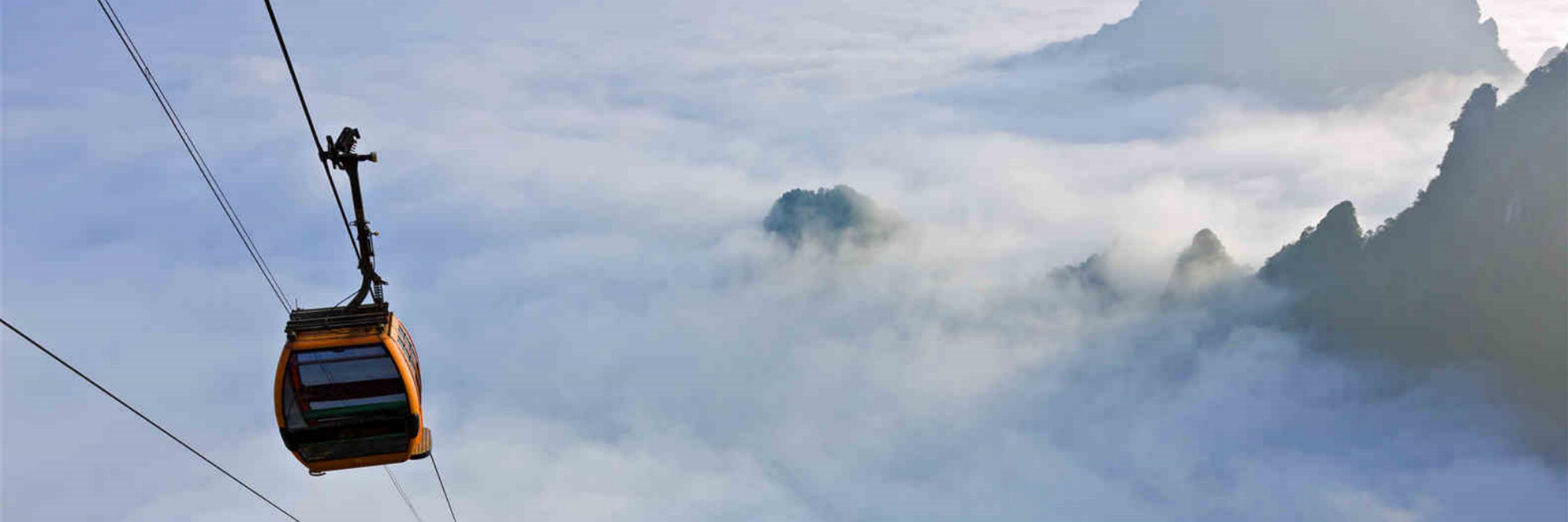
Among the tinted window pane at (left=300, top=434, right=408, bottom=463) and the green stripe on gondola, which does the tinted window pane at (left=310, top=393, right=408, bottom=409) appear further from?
the tinted window pane at (left=300, top=434, right=408, bottom=463)

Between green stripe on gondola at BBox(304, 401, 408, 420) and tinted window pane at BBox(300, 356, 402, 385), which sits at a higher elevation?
tinted window pane at BBox(300, 356, 402, 385)

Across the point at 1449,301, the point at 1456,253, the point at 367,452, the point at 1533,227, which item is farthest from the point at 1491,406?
the point at 367,452

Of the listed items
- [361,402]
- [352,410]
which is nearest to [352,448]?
[352,410]

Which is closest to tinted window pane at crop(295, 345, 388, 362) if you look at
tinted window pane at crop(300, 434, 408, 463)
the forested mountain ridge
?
tinted window pane at crop(300, 434, 408, 463)

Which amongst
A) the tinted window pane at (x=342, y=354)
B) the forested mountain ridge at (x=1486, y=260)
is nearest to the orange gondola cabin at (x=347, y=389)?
the tinted window pane at (x=342, y=354)

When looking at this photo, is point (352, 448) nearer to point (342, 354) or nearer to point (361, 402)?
point (361, 402)

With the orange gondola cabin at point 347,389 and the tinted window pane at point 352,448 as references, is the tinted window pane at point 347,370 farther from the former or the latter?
the tinted window pane at point 352,448
